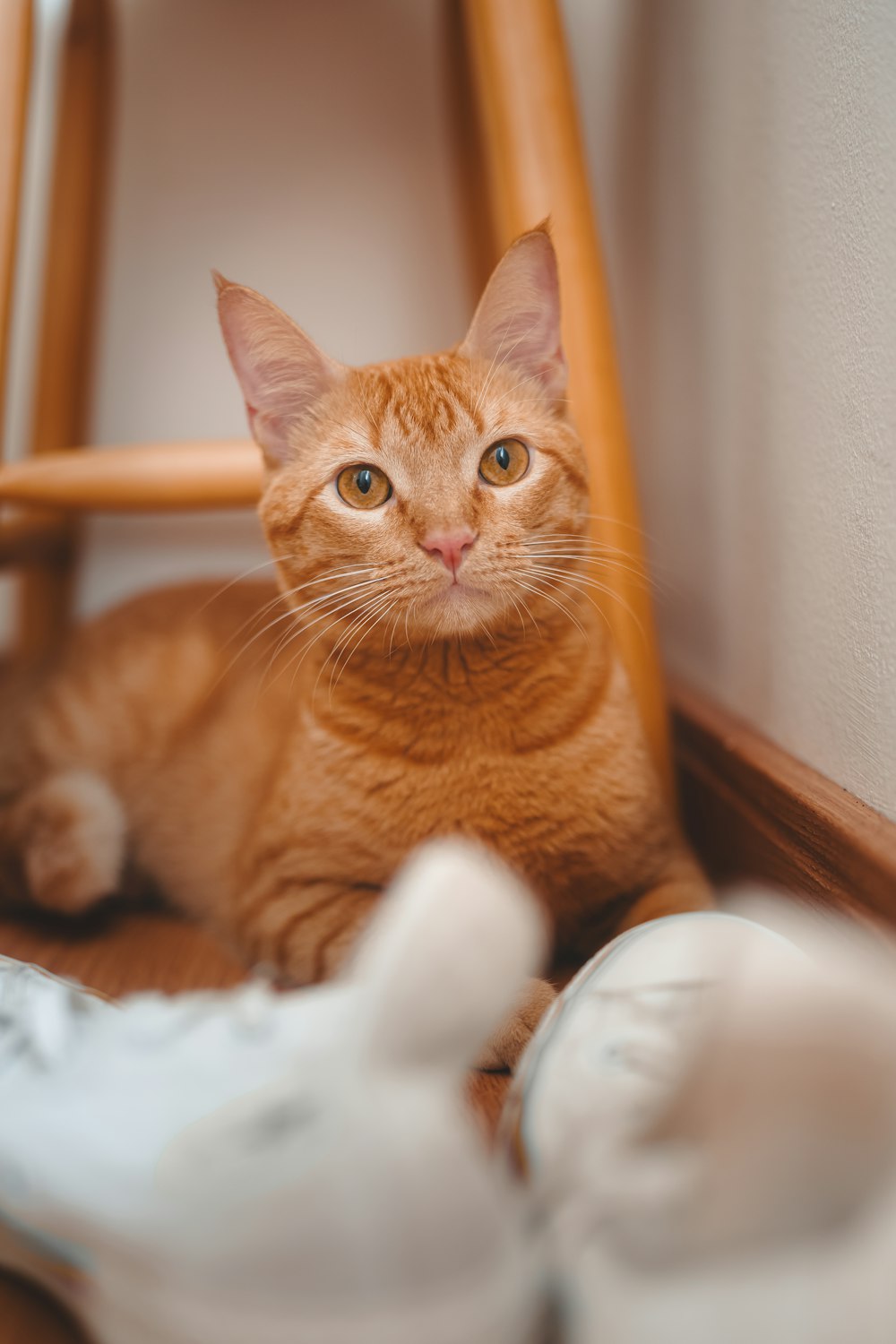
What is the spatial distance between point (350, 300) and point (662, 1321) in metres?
1.52

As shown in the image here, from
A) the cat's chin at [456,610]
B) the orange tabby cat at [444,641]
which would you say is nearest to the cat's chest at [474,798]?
the orange tabby cat at [444,641]

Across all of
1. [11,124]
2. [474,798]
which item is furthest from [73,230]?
[474,798]

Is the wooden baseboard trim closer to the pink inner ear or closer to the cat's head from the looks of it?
the cat's head

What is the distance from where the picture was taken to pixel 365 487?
3.29 ft

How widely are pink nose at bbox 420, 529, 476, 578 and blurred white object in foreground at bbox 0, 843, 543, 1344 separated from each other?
42 centimetres

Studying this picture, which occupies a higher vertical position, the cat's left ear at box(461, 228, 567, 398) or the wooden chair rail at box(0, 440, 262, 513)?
the cat's left ear at box(461, 228, 567, 398)

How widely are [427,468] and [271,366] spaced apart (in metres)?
0.23

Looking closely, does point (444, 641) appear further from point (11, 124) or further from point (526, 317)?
point (11, 124)

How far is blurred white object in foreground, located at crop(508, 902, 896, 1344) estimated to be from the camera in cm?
47

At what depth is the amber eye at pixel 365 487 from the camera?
3.27 ft

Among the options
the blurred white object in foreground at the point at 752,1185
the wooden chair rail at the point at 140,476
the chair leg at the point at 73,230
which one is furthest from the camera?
the chair leg at the point at 73,230

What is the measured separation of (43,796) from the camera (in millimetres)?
1318

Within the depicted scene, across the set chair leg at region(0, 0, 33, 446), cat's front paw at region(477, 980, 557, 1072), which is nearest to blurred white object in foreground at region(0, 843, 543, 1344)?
cat's front paw at region(477, 980, 557, 1072)

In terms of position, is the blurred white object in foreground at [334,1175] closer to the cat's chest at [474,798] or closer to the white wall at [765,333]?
the cat's chest at [474,798]
